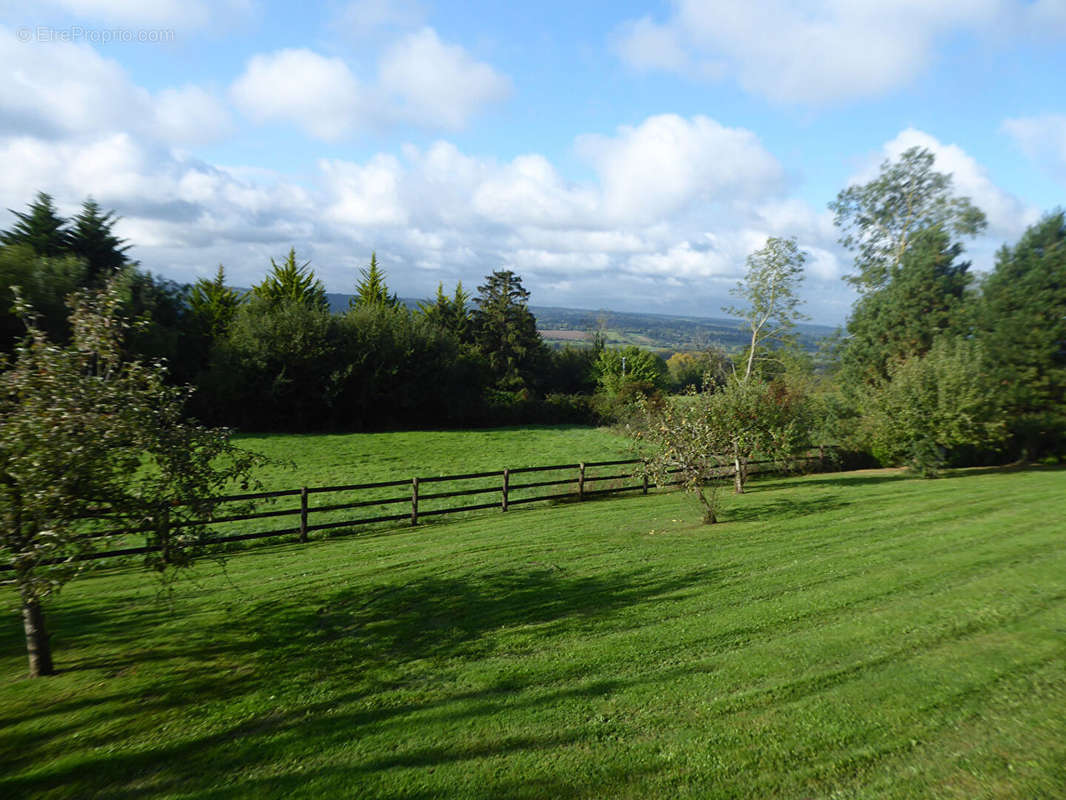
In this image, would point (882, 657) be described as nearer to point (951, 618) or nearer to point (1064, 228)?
point (951, 618)

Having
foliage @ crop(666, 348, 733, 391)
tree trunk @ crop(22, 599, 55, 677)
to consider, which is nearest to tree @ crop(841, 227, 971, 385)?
tree trunk @ crop(22, 599, 55, 677)

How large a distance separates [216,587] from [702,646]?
716cm

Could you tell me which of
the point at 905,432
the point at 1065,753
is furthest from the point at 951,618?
the point at 905,432

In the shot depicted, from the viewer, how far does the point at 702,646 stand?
5996 millimetres

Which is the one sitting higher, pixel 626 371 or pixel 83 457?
pixel 626 371

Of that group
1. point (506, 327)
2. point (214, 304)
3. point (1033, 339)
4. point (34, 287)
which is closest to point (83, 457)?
point (34, 287)

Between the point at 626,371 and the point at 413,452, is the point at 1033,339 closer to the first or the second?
the point at 413,452

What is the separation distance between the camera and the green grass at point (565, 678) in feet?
13.3

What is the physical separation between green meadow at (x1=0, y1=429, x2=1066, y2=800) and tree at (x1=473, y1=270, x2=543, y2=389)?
138ft

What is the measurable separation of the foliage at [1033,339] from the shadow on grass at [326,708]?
23.2 metres

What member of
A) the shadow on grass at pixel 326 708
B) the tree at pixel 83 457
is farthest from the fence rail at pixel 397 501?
the tree at pixel 83 457

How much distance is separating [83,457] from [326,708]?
10.2 feet

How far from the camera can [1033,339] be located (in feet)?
71.4

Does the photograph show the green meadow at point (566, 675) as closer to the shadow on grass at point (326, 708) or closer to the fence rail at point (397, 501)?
the shadow on grass at point (326, 708)
